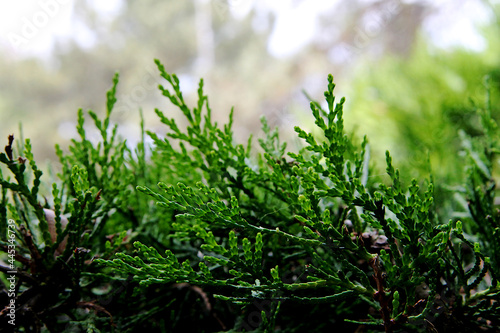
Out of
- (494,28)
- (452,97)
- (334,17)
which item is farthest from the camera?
(334,17)

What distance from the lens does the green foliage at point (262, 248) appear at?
38cm

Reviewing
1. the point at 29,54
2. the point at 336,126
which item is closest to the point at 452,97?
the point at 336,126

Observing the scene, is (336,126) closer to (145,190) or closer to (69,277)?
(145,190)

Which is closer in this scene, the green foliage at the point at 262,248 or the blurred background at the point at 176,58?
the green foliage at the point at 262,248

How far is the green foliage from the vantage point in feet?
1.25

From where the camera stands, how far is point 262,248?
518 mm

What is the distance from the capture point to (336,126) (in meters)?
0.40

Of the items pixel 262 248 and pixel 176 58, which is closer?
pixel 262 248

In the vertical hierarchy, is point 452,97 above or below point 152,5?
below

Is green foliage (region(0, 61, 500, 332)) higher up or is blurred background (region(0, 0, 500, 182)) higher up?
blurred background (region(0, 0, 500, 182))

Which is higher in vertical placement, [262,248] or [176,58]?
[176,58]

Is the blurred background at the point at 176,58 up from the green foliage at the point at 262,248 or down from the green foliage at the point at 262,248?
up

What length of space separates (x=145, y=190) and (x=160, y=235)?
0.29m

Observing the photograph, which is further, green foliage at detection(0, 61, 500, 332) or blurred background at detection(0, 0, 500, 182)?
blurred background at detection(0, 0, 500, 182)
